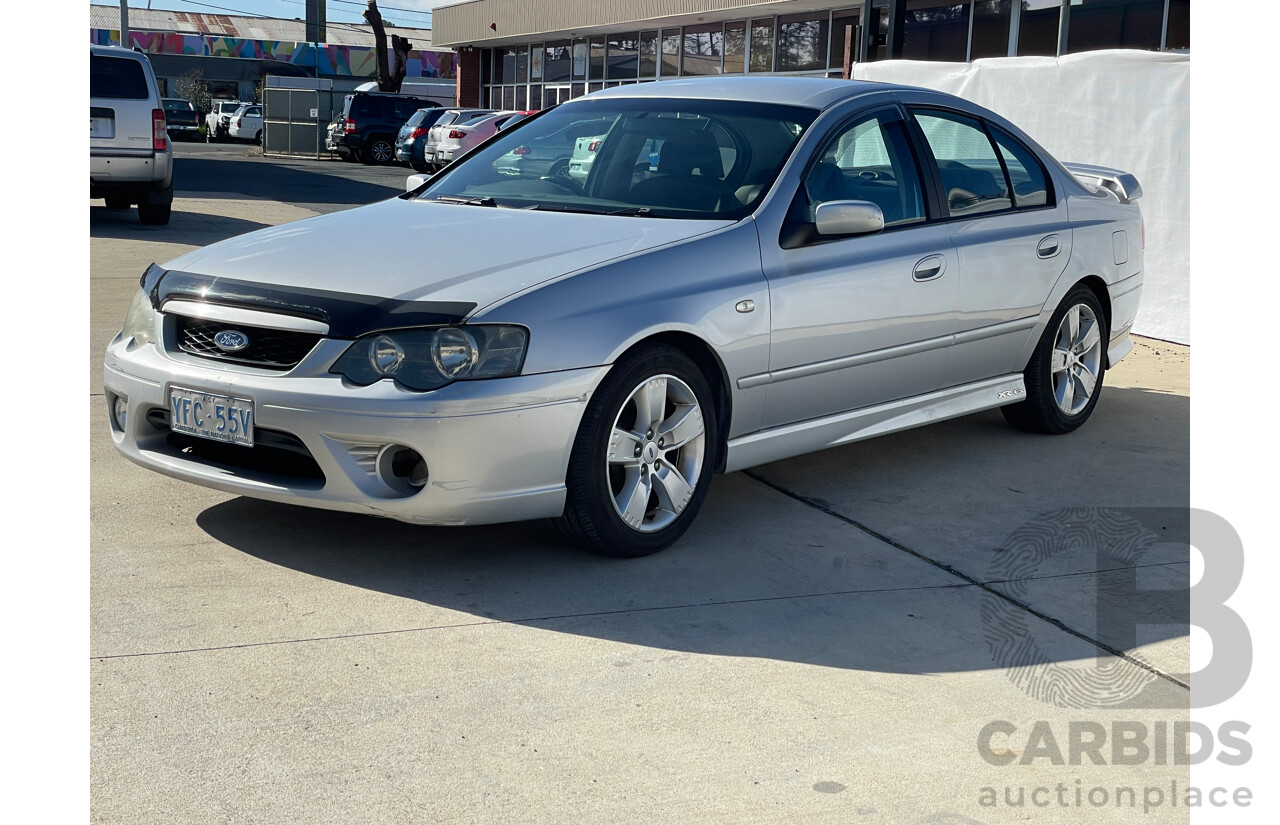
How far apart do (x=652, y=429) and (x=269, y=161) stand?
30.6 metres

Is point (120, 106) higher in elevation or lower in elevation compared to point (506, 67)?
lower

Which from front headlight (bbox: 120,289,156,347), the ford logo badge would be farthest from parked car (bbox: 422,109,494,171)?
the ford logo badge

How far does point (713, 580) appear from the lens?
4270mm

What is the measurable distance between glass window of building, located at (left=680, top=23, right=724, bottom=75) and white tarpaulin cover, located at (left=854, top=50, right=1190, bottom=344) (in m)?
19.0

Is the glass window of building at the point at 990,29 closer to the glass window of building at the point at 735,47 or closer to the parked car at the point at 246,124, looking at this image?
the glass window of building at the point at 735,47

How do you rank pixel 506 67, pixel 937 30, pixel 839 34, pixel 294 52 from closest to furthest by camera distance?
pixel 937 30
pixel 839 34
pixel 506 67
pixel 294 52

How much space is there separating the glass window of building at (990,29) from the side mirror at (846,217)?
16546mm

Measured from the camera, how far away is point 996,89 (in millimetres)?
10438

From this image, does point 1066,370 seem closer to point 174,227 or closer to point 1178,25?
point 174,227

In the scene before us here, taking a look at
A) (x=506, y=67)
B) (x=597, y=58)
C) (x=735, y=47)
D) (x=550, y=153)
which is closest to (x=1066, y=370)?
(x=550, y=153)

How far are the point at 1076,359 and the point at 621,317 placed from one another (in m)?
3.24

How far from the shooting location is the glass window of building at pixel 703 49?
1134 inches

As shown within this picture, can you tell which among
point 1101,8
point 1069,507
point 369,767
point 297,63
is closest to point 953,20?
point 1101,8

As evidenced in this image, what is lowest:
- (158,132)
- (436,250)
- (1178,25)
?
(436,250)
